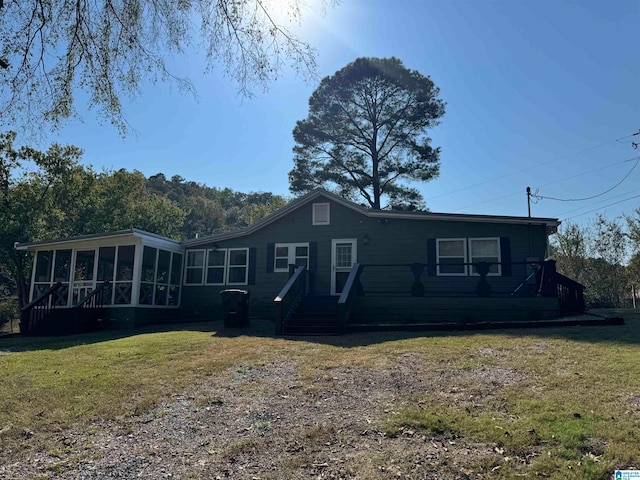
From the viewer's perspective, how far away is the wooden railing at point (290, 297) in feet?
37.6

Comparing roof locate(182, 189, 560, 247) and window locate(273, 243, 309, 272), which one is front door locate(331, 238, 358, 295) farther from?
roof locate(182, 189, 560, 247)

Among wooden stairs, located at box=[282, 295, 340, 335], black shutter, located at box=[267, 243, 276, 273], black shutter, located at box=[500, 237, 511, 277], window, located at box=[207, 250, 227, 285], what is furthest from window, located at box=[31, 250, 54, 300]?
black shutter, located at box=[500, 237, 511, 277]

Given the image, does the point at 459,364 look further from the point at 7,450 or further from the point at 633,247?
the point at 633,247

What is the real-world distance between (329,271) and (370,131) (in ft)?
48.7

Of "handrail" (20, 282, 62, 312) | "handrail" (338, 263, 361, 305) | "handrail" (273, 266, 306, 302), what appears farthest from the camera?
"handrail" (20, 282, 62, 312)

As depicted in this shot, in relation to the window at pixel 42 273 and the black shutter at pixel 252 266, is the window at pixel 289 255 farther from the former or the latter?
the window at pixel 42 273

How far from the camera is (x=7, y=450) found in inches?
177

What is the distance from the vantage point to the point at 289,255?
51.6ft


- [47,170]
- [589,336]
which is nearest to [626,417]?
[589,336]

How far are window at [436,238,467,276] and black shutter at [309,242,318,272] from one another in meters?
3.85

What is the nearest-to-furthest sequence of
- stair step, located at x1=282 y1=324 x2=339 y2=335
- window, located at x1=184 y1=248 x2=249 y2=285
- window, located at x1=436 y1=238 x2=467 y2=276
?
1. stair step, located at x1=282 y1=324 x2=339 y2=335
2. window, located at x1=436 y1=238 x2=467 y2=276
3. window, located at x1=184 y1=248 x2=249 y2=285

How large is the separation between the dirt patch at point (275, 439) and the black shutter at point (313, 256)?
29.1 ft

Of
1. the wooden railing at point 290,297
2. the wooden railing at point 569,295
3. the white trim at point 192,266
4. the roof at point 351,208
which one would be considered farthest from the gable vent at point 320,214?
the wooden railing at point 569,295

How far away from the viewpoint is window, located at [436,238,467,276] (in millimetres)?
14094
